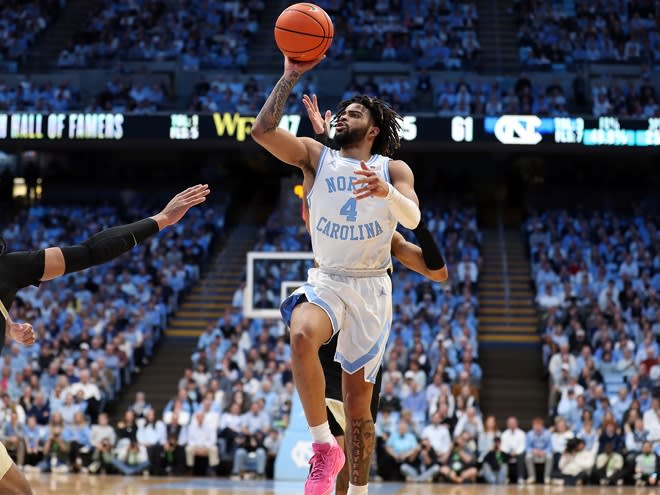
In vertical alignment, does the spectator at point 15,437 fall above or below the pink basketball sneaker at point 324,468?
below

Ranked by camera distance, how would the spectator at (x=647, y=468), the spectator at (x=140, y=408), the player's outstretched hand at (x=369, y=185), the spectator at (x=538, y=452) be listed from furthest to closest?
the spectator at (x=140, y=408), the spectator at (x=538, y=452), the spectator at (x=647, y=468), the player's outstretched hand at (x=369, y=185)

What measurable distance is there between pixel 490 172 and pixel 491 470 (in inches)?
458

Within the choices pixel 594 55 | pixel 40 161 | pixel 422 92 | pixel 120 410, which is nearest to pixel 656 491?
pixel 120 410

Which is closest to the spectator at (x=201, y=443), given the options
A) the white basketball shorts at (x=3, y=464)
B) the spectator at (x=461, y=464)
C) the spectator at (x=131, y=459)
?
the spectator at (x=131, y=459)

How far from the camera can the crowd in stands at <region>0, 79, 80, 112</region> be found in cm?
2172

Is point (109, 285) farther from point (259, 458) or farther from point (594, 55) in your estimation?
point (594, 55)

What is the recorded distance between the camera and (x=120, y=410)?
710 inches

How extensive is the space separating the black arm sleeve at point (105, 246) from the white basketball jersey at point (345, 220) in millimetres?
1120

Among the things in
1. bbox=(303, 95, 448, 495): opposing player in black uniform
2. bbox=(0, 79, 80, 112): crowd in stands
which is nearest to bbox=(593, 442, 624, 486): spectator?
bbox=(303, 95, 448, 495): opposing player in black uniform

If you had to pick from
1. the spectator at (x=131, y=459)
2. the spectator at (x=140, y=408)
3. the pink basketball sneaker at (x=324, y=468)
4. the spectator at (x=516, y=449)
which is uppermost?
the pink basketball sneaker at (x=324, y=468)

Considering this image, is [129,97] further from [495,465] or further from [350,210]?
[350,210]

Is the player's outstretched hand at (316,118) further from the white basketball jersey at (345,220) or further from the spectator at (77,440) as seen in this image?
the spectator at (77,440)

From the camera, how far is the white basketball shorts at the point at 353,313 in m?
6.26

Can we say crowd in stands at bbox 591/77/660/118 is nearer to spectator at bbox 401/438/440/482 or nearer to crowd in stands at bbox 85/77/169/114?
spectator at bbox 401/438/440/482
